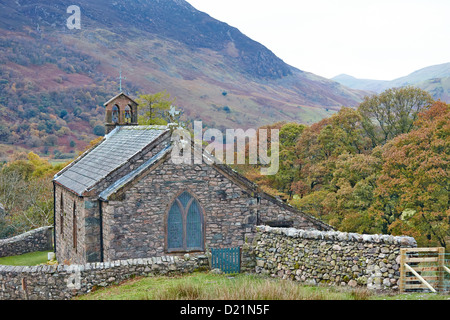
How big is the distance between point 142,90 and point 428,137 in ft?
364

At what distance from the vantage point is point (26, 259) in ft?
81.4

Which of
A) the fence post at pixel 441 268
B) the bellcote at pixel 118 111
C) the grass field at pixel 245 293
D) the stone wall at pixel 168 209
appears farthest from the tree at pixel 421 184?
the grass field at pixel 245 293

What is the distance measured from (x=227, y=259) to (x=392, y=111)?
2839 cm

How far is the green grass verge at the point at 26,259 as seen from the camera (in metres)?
23.9

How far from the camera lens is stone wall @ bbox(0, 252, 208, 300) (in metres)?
13.0

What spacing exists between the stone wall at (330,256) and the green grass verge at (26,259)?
48.6ft

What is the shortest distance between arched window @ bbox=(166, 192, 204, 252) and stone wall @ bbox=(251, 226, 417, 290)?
3.34 meters

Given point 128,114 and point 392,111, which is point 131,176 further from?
point 392,111

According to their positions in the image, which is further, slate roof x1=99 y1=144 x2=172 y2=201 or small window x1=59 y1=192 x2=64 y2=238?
small window x1=59 y1=192 x2=64 y2=238

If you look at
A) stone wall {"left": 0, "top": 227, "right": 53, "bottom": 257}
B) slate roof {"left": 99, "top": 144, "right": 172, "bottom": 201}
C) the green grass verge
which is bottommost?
the green grass verge

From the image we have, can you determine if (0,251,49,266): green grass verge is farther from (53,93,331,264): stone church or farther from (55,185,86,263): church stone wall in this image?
(53,93,331,264): stone church

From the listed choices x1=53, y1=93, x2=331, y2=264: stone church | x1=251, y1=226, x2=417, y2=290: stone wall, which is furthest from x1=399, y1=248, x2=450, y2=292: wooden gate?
x1=53, y1=93, x2=331, y2=264: stone church

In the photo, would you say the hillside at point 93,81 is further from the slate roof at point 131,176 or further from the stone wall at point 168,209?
the stone wall at point 168,209
